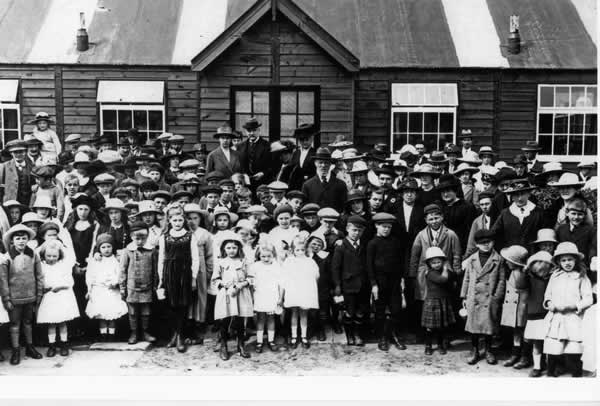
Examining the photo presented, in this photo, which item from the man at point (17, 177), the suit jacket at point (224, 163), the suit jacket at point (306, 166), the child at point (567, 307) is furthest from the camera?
the suit jacket at point (224, 163)

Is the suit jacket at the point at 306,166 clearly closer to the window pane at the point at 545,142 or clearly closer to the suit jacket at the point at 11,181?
the suit jacket at the point at 11,181

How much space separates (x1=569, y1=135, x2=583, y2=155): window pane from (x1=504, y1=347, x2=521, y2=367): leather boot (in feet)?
21.7

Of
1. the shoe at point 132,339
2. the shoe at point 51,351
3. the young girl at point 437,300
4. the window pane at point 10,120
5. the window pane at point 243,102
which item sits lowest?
the shoe at point 51,351

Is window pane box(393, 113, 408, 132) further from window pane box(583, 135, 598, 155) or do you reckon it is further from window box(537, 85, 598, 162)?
window pane box(583, 135, 598, 155)

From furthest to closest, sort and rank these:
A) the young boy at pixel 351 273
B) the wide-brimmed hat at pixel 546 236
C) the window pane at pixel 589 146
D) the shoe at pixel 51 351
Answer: the window pane at pixel 589 146 → the young boy at pixel 351 273 → the shoe at pixel 51 351 → the wide-brimmed hat at pixel 546 236

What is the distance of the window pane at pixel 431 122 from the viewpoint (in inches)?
501

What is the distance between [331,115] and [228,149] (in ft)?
11.0

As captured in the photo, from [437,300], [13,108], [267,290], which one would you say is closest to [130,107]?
[13,108]

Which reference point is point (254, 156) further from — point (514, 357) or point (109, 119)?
point (514, 357)

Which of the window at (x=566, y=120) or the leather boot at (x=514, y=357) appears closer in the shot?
the leather boot at (x=514, y=357)

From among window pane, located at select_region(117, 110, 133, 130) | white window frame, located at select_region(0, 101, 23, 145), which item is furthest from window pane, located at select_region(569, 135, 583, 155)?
white window frame, located at select_region(0, 101, 23, 145)

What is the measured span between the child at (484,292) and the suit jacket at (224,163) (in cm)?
381

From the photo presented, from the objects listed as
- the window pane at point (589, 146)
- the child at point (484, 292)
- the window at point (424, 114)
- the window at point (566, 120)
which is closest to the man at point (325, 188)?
the child at point (484, 292)

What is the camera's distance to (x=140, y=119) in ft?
41.9
